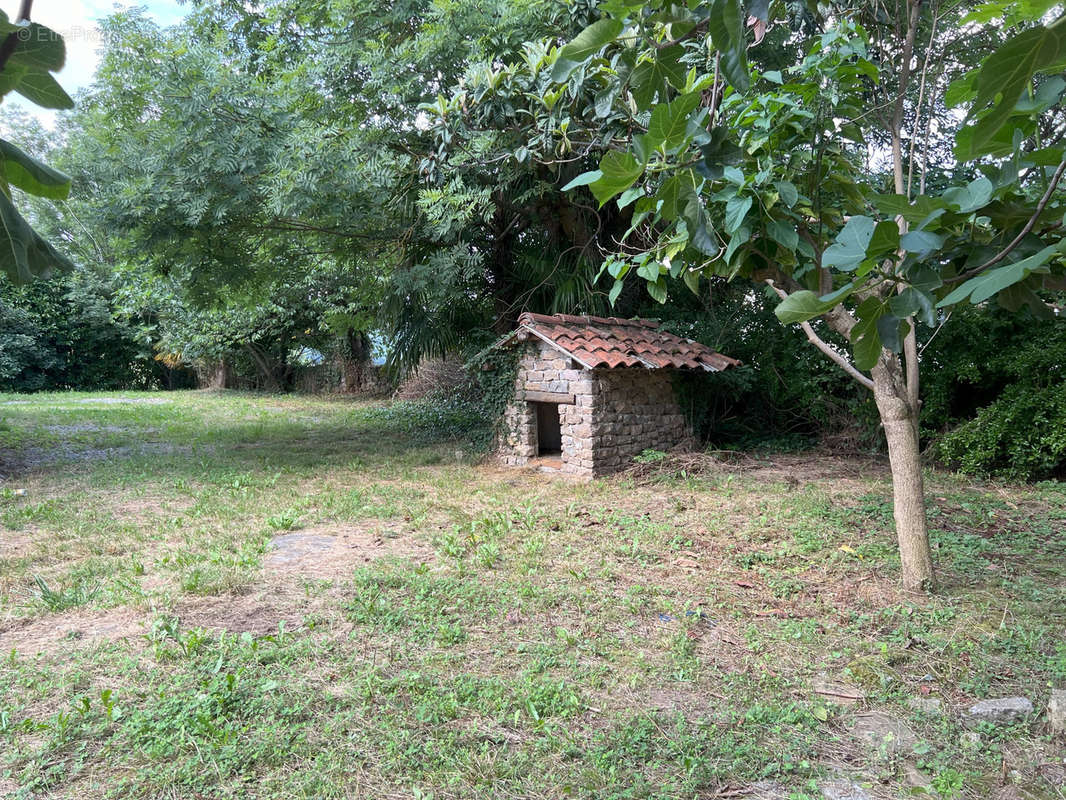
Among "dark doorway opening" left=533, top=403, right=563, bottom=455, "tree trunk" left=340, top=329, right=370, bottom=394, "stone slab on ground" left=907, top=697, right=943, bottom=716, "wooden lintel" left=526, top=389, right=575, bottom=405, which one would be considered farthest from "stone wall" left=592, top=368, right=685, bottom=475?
"tree trunk" left=340, top=329, right=370, bottom=394

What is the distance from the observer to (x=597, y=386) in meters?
7.33

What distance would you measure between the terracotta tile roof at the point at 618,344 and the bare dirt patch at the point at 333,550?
3.02 m

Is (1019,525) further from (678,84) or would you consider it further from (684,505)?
(678,84)

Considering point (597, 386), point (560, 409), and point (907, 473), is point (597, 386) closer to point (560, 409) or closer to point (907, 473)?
point (560, 409)

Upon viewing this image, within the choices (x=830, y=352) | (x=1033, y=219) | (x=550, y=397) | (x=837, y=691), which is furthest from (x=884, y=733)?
(x=550, y=397)

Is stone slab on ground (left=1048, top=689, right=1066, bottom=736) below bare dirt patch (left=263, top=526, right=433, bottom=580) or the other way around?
below

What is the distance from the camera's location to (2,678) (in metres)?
2.92

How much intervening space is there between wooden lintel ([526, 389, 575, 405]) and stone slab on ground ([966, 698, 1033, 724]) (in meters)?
5.29

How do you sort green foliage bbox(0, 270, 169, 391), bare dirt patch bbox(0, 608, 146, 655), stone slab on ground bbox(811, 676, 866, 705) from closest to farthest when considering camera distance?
1. stone slab on ground bbox(811, 676, 866, 705)
2. bare dirt patch bbox(0, 608, 146, 655)
3. green foliage bbox(0, 270, 169, 391)

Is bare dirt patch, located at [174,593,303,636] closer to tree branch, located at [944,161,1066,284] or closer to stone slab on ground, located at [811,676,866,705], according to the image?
stone slab on ground, located at [811,676,866,705]

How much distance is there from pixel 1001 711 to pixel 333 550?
13.9 ft

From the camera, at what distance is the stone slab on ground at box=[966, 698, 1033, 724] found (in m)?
2.52

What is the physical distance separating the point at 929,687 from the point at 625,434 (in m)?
5.07

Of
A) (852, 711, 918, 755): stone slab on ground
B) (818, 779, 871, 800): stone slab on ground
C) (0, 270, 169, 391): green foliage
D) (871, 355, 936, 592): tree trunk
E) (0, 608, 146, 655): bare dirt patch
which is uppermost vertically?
(0, 270, 169, 391): green foliage
